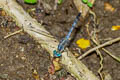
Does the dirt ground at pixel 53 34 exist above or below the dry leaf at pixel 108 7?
below

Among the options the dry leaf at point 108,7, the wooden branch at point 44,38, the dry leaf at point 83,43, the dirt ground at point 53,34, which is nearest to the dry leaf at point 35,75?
the dirt ground at point 53,34

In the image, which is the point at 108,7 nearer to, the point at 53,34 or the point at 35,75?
the point at 53,34

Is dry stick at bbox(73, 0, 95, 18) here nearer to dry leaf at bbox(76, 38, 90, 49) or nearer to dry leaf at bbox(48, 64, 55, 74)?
dry leaf at bbox(76, 38, 90, 49)

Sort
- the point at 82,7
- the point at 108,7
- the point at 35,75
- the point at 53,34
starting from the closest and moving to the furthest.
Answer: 1. the point at 35,75
2. the point at 53,34
3. the point at 82,7
4. the point at 108,7

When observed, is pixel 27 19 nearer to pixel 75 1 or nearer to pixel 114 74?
pixel 75 1

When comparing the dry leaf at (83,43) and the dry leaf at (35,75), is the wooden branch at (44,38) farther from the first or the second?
the dry leaf at (83,43)

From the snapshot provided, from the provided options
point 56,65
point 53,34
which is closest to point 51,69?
point 56,65

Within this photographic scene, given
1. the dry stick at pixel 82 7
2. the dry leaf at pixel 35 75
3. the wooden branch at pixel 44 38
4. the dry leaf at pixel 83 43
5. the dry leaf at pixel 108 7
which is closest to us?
the wooden branch at pixel 44 38
